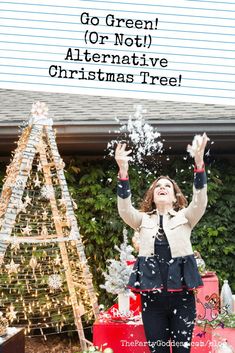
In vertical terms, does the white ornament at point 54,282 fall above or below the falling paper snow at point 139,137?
below

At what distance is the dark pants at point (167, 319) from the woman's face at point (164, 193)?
0.55 m

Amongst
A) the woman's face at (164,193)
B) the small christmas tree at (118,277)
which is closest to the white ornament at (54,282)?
the small christmas tree at (118,277)

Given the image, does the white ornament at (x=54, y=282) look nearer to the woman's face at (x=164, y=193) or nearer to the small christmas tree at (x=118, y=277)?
the small christmas tree at (x=118, y=277)

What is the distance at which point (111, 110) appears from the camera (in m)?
5.84

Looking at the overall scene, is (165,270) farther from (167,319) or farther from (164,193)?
(164,193)

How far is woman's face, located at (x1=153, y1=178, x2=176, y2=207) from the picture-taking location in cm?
327

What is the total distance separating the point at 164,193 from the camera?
328cm

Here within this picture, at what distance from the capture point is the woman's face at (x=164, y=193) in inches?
129

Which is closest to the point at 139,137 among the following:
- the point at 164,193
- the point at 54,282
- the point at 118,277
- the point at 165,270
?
the point at 54,282

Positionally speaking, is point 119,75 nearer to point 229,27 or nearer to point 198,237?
point 229,27

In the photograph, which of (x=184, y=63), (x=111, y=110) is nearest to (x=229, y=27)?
(x=184, y=63)

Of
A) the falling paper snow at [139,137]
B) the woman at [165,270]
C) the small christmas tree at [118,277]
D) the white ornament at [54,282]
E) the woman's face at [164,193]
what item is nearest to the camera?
the woman at [165,270]

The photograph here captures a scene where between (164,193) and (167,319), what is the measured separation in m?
0.75

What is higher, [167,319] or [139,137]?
[139,137]
